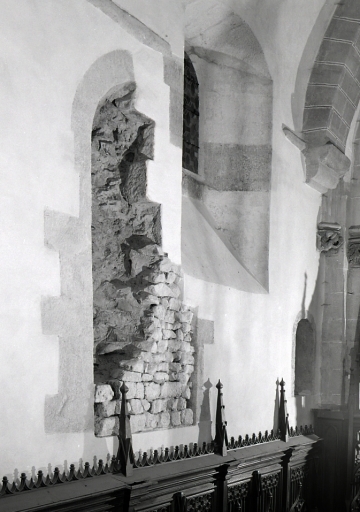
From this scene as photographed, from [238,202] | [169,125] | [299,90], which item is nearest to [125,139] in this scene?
[169,125]

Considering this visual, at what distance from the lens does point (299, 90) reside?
888cm

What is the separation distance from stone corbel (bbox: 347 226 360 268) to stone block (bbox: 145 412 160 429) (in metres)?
4.57

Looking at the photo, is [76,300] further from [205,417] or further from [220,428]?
[220,428]

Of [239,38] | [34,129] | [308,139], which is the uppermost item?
[239,38]

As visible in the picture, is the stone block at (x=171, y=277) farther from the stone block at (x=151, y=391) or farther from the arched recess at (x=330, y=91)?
the arched recess at (x=330, y=91)

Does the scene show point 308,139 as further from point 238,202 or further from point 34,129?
point 34,129

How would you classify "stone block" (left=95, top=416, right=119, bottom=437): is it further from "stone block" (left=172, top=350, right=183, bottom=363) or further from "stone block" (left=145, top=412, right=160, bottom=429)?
"stone block" (left=172, top=350, right=183, bottom=363)

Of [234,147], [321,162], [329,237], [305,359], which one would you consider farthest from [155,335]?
[329,237]

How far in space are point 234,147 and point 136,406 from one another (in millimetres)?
3565

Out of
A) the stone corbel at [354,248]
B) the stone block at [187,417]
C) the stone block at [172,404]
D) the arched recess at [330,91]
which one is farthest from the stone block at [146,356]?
the stone corbel at [354,248]

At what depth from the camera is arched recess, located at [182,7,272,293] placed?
7984 millimetres

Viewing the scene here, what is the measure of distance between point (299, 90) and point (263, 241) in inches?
76.6

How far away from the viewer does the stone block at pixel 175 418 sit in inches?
245

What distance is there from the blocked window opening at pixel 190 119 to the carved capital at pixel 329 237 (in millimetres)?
1922
